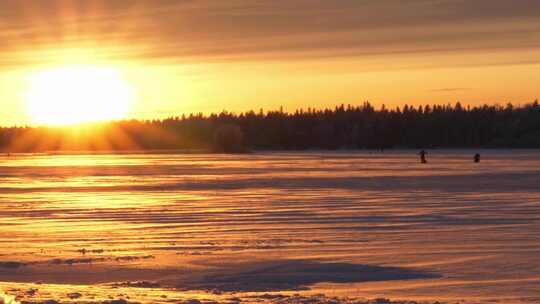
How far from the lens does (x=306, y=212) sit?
64.0ft

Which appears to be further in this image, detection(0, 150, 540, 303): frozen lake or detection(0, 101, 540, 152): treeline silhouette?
detection(0, 101, 540, 152): treeline silhouette

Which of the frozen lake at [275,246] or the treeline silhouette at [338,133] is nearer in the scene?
the frozen lake at [275,246]

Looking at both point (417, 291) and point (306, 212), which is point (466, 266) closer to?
point (417, 291)

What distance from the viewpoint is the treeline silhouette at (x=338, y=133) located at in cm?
10156

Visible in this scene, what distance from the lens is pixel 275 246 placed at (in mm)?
14039

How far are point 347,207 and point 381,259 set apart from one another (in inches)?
318

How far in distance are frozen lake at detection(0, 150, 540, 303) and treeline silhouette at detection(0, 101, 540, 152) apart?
6973 centimetres

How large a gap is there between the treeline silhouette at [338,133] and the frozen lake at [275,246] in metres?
69.7

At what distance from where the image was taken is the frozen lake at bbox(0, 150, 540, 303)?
10633 millimetres

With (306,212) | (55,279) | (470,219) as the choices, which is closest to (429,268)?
(55,279)

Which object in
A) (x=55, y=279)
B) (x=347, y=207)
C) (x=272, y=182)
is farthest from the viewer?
(x=272, y=182)

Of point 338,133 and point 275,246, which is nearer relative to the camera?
point 275,246

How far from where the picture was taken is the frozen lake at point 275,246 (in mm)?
10633

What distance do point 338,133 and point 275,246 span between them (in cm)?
10377
